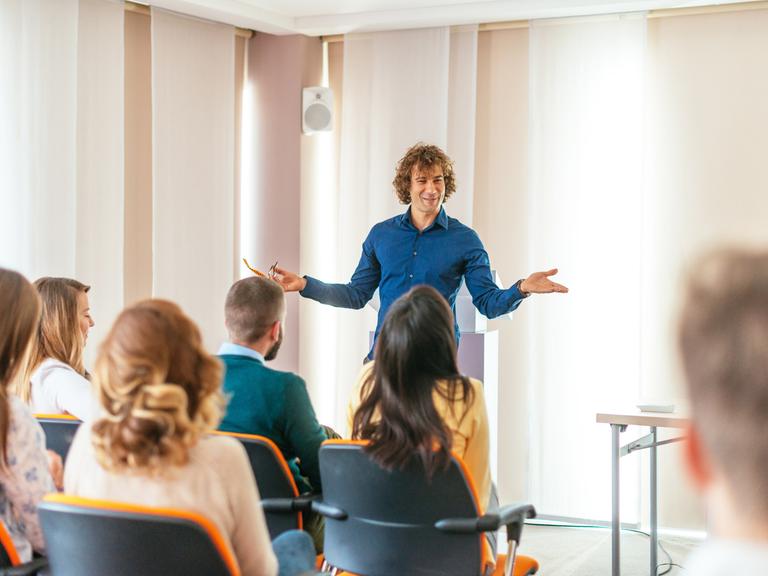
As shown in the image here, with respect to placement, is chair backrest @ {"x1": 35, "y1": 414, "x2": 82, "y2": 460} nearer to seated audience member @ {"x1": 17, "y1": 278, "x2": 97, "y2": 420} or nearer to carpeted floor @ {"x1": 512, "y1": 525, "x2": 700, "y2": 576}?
seated audience member @ {"x1": 17, "y1": 278, "x2": 97, "y2": 420}

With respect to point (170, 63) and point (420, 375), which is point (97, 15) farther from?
point (420, 375)

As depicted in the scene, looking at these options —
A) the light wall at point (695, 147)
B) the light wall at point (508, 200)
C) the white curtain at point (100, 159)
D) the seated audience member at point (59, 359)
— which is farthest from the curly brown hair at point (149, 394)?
the light wall at point (508, 200)

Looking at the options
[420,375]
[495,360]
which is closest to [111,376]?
[420,375]

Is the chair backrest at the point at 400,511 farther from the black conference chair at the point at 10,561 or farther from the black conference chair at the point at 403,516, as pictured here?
the black conference chair at the point at 10,561

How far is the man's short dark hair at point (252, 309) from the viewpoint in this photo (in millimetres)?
2684

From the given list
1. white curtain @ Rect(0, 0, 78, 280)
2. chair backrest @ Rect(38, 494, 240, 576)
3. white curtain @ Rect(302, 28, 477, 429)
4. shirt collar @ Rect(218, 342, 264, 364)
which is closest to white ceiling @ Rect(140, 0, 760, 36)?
white curtain @ Rect(302, 28, 477, 429)

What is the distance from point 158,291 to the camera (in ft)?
17.9

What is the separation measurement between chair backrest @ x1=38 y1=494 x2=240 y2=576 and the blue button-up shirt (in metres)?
2.32

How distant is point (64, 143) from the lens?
479 centimetres

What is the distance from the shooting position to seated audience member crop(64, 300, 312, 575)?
5.73 feet

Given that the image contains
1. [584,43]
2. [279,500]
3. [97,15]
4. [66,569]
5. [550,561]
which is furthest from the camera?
[584,43]

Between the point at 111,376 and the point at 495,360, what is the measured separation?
353cm

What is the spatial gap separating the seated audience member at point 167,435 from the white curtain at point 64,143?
3.02m

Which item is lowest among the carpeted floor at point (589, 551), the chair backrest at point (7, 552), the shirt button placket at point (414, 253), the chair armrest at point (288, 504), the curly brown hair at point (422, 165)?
Answer: the carpeted floor at point (589, 551)
